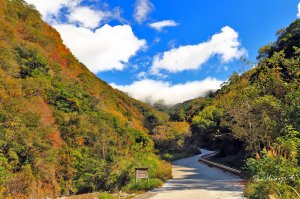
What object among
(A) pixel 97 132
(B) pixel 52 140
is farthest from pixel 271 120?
(A) pixel 97 132

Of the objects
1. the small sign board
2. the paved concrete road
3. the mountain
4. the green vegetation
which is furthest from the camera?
the mountain

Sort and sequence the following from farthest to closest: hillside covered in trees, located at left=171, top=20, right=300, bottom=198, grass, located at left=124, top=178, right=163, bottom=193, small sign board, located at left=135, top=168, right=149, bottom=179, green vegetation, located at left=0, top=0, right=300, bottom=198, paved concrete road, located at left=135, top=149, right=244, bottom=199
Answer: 1. grass, located at left=124, top=178, right=163, bottom=193
2. small sign board, located at left=135, top=168, right=149, bottom=179
3. paved concrete road, located at left=135, top=149, right=244, bottom=199
4. green vegetation, located at left=0, top=0, right=300, bottom=198
5. hillside covered in trees, located at left=171, top=20, right=300, bottom=198

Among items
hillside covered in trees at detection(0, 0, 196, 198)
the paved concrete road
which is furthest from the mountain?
the paved concrete road

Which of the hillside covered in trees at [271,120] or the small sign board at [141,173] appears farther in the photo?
the small sign board at [141,173]

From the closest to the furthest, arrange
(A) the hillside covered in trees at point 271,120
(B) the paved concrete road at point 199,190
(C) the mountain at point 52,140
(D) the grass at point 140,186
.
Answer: (A) the hillside covered in trees at point 271,120, (B) the paved concrete road at point 199,190, (D) the grass at point 140,186, (C) the mountain at point 52,140

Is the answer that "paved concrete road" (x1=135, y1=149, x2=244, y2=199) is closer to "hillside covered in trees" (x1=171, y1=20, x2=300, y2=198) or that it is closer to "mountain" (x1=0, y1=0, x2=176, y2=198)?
"hillside covered in trees" (x1=171, y1=20, x2=300, y2=198)

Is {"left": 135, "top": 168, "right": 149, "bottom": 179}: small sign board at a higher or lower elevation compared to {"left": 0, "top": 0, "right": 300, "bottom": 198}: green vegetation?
lower

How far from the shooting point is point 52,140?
31891mm

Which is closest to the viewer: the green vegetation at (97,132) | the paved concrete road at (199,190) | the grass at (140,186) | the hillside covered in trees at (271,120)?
the hillside covered in trees at (271,120)

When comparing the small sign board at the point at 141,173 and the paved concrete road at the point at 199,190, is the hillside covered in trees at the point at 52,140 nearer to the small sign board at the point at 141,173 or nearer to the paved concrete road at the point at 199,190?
the small sign board at the point at 141,173

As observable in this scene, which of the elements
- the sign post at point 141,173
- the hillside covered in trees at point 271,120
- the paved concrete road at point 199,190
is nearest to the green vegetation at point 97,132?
the hillside covered in trees at point 271,120

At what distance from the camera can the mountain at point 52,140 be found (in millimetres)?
22281

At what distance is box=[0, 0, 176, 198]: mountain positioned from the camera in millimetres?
22281

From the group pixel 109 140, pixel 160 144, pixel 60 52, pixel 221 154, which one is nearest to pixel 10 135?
pixel 109 140
